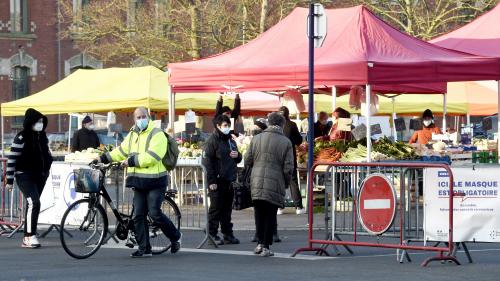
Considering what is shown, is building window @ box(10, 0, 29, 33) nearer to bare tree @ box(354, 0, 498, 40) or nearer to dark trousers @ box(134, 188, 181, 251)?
bare tree @ box(354, 0, 498, 40)

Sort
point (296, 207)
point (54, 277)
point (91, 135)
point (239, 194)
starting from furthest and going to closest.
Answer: point (91, 135) → point (296, 207) → point (239, 194) → point (54, 277)

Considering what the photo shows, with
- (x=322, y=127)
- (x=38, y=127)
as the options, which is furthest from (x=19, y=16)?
(x=38, y=127)

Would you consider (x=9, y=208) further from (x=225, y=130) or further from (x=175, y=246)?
(x=175, y=246)

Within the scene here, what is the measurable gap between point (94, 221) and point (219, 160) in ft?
6.30

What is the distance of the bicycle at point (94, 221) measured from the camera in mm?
15227

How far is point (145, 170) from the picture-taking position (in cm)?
1491

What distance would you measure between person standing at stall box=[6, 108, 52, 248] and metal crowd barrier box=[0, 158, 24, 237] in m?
1.84

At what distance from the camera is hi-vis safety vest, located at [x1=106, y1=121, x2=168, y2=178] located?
14773 millimetres

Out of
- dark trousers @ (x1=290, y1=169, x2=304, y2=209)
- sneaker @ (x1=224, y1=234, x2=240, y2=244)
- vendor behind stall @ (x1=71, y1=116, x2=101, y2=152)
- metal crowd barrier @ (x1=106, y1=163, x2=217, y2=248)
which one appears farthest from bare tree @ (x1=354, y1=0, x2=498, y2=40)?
sneaker @ (x1=224, y1=234, x2=240, y2=244)

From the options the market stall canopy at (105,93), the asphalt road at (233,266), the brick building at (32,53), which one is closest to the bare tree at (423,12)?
the market stall canopy at (105,93)

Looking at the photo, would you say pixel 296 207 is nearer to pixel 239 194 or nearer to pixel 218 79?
pixel 218 79

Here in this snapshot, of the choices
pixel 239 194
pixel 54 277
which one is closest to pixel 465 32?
pixel 239 194

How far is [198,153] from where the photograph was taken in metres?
25.5

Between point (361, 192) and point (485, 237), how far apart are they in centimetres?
146
